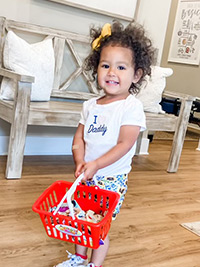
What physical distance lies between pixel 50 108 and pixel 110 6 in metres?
1.07

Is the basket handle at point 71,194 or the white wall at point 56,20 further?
the white wall at point 56,20

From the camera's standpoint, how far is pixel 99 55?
131 centimetres

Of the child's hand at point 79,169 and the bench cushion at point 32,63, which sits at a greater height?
the bench cushion at point 32,63

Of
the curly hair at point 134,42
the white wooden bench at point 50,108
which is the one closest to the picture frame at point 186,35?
the white wooden bench at point 50,108

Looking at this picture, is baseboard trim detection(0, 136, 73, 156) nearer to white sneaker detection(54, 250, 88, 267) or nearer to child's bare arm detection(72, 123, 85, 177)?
child's bare arm detection(72, 123, 85, 177)

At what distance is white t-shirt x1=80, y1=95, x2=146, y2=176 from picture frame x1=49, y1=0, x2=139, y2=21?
1.54 metres

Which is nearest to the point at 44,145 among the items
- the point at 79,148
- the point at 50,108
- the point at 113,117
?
the point at 50,108

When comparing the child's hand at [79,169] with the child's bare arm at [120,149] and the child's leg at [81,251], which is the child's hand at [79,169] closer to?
the child's bare arm at [120,149]

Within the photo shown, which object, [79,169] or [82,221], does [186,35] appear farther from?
[82,221]

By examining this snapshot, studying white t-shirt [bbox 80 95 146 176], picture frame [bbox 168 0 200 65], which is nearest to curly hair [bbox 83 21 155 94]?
white t-shirt [bbox 80 95 146 176]

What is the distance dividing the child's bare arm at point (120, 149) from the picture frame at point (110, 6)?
1629 mm

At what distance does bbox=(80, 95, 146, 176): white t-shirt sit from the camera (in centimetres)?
120

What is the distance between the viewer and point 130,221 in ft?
5.90

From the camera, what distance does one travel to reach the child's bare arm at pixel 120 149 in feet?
3.72
